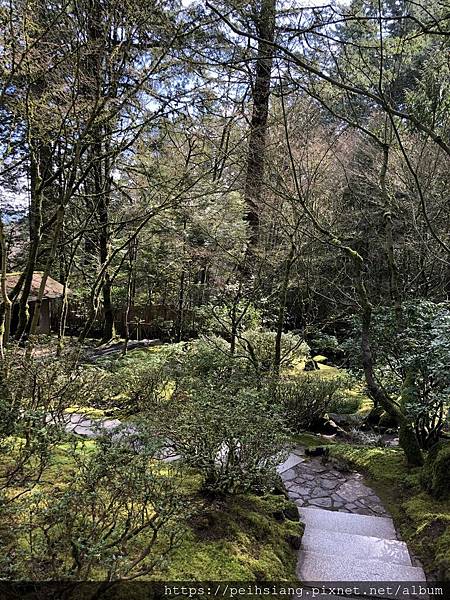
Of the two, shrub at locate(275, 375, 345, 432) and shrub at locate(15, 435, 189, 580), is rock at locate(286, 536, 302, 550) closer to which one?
shrub at locate(15, 435, 189, 580)

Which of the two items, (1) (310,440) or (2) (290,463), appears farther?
(1) (310,440)

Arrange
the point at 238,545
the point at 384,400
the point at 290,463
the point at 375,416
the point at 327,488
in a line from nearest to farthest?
the point at 238,545, the point at 327,488, the point at 384,400, the point at 290,463, the point at 375,416

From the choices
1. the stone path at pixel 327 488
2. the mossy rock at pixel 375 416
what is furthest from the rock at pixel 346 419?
the stone path at pixel 327 488

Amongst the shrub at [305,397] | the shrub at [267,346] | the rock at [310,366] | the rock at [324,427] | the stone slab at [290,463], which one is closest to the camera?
the stone slab at [290,463]

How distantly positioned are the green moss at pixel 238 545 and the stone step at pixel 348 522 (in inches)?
16.5

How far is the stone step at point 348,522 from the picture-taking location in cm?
338

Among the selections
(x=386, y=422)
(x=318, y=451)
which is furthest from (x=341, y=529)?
(x=386, y=422)

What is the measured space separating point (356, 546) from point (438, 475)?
1208 millimetres

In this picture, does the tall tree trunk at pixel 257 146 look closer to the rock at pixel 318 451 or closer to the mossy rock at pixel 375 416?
the mossy rock at pixel 375 416

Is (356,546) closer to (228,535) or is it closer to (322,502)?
(228,535)

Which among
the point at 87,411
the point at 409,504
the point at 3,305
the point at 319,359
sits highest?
the point at 3,305

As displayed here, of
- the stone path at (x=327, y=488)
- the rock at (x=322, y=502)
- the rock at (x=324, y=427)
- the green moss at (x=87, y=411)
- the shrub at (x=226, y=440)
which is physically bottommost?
the rock at (x=324, y=427)

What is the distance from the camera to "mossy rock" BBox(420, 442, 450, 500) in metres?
3.62

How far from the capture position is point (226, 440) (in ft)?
9.54
